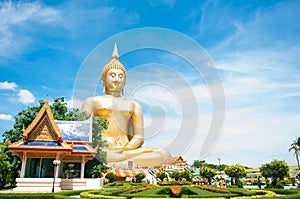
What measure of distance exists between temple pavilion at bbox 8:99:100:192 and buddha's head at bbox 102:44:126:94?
18997 millimetres

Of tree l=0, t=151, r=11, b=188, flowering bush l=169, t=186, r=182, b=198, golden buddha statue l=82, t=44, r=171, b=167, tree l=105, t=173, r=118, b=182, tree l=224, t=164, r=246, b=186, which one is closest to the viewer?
flowering bush l=169, t=186, r=182, b=198

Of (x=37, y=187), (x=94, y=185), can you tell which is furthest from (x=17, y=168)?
(x=94, y=185)

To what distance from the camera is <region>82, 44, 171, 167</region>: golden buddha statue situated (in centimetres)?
3225

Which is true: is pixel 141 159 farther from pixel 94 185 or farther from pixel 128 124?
pixel 94 185

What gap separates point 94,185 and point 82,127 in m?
4.98

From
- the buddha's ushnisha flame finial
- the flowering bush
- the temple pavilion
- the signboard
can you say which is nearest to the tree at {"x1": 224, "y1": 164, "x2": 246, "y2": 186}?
the temple pavilion

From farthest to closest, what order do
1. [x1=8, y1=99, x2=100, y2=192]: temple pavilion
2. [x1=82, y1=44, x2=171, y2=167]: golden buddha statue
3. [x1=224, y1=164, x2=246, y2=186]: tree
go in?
[x1=82, y1=44, x2=171, y2=167]: golden buddha statue < [x1=224, y1=164, x2=246, y2=186]: tree < [x1=8, y1=99, x2=100, y2=192]: temple pavilion

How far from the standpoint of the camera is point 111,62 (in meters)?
37.8

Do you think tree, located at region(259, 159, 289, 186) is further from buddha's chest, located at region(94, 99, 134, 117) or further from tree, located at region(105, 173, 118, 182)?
buddha's chest, located at region(94, 99, 134, 117)

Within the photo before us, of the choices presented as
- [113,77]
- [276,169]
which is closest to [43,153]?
[113,77]

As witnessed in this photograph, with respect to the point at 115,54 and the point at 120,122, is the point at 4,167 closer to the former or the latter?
the point at 120,122

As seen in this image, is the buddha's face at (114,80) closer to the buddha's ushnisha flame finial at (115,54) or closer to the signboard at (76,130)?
the buddha's ushnisha flame finial at (115,54)

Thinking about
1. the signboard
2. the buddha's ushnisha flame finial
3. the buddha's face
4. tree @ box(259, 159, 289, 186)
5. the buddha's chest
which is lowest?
tree @ box(259, 159, 289, 186)

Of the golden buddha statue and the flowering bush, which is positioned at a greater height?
the golden buddha statue
